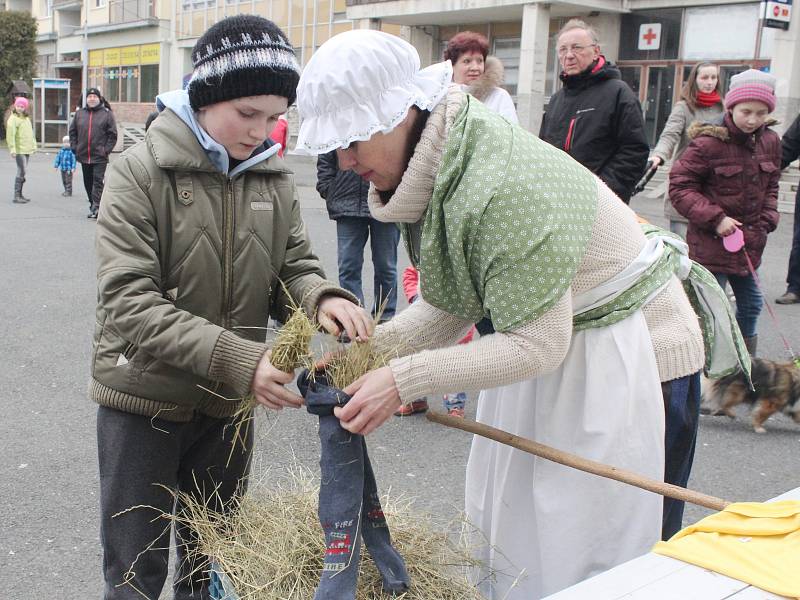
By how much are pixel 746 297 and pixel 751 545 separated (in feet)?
14.0

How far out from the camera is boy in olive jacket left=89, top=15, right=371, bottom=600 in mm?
2070

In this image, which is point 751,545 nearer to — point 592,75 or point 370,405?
point 370,405

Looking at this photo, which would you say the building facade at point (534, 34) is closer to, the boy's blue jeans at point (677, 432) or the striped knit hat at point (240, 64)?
the striped knit hat at point (240, 64)

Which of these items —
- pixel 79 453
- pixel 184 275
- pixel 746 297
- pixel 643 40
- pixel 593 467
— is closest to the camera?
pixel 593 467

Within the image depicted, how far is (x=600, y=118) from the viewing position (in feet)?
17.3

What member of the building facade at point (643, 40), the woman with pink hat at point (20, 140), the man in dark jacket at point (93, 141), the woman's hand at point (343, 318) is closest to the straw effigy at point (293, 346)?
the woman's hand at point (343, 318)

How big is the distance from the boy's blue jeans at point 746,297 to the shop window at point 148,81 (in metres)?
36.9

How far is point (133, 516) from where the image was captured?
90.7 inches

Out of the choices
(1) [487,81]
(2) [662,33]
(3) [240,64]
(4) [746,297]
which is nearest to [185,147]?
(3) [240,64]

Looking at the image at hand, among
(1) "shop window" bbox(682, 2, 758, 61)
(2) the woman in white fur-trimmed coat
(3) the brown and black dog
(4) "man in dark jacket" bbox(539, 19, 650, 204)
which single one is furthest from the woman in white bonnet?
(1) "shop window" bbox(682, 2, 758, 61)

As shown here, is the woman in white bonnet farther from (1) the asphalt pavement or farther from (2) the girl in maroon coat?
(2) the girl in maroon coat

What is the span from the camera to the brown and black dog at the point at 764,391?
15.8 ft

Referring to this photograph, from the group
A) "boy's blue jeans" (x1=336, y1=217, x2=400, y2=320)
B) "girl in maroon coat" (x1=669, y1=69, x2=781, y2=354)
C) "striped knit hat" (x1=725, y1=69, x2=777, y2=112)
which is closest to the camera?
"striped knit hat" (x1=725, y1=69, x2=777, y2=112)

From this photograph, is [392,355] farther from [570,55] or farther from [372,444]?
[570,55]
